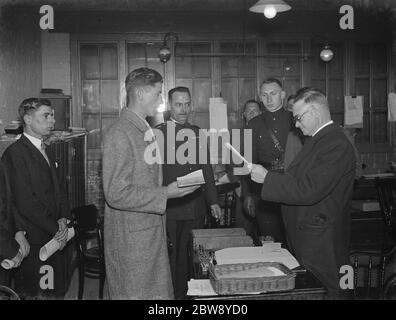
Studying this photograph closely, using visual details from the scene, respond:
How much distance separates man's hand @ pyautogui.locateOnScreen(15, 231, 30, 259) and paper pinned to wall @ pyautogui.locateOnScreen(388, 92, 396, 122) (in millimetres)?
6114


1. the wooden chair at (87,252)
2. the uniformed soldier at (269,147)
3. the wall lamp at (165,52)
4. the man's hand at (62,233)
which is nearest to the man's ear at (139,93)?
the man's hand at (62,233)

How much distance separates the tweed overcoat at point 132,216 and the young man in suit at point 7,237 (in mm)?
861

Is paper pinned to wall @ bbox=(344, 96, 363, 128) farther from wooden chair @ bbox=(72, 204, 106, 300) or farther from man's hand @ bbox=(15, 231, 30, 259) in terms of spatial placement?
man's hand @ bbox=(15, 231, 30, 259)

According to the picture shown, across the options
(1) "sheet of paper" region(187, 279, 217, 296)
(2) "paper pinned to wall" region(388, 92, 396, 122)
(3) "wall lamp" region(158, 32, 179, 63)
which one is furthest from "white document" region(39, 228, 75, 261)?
(2) "paper pinned to wall" region(388, 92, 396, 122)

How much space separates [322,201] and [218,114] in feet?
15.3

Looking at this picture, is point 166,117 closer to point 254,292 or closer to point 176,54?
point 176,54

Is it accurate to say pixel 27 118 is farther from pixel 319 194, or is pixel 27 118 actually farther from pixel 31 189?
pixel 319 194

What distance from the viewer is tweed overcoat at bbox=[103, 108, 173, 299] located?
247 centimetres

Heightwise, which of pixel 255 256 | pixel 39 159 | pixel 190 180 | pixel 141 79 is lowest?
pixel 255 256

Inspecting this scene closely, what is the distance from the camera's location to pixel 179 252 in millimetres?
4047

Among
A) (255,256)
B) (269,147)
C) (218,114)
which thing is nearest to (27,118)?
(255,256)

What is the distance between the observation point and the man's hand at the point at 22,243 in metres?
3.30

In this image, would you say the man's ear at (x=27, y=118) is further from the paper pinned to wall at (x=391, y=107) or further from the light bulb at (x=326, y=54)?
the paper pinned to wall at (x=391, y=107)

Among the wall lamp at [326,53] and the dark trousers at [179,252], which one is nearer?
the dark trousers at [179,252]
